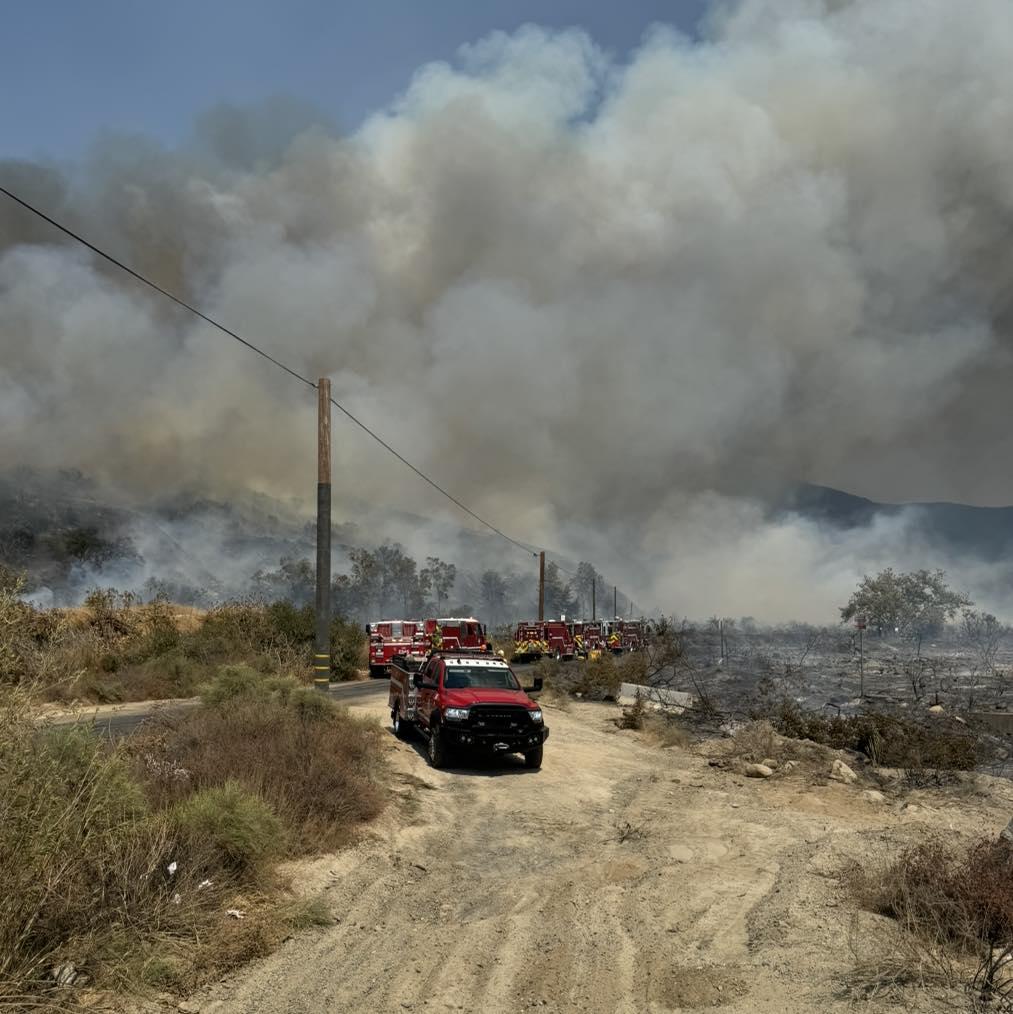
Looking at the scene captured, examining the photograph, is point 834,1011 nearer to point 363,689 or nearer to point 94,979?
point 94,979

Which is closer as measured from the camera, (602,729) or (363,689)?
(602,729)

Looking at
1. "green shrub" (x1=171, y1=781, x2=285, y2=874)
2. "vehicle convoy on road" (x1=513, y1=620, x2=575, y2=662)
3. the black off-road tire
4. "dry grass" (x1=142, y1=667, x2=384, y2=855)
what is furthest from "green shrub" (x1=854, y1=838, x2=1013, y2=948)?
"vehicle convoy on road" (x1=513, y1=620, x2=575, y2=662)

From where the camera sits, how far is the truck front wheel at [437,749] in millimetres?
14664

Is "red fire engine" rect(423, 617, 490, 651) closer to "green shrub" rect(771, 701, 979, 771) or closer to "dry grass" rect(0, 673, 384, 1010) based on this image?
"green shrub" rect(771, 701, 979, 771)

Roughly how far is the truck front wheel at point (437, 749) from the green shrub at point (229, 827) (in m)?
6.44

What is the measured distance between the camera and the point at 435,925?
7520 millimetres

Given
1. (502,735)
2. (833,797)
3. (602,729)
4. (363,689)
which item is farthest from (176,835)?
(363,689)

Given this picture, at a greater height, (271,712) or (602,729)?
(271,712)

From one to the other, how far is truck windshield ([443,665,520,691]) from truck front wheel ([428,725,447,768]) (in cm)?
87

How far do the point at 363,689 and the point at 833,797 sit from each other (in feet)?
62.3

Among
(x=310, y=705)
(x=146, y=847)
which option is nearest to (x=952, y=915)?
(x=146, y=847)

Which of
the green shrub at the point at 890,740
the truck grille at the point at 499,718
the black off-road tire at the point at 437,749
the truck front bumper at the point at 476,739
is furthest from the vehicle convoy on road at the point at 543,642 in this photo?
the truck front bumper at the point at 476,739

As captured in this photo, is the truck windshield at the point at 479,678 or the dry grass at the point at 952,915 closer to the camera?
the dry grass at the point at 952,915

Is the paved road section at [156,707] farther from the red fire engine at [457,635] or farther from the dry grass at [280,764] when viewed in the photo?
the red fire engine at [457,635]
